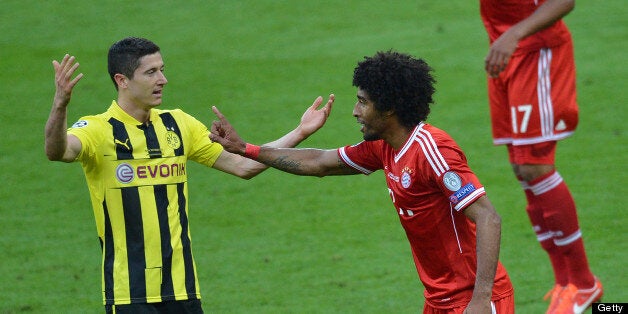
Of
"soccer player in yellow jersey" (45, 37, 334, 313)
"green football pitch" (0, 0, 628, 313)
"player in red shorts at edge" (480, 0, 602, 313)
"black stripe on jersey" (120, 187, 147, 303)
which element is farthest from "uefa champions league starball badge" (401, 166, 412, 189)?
"green football pitch" (0, 0, 628, 313)

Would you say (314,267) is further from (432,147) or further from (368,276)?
(432,147)

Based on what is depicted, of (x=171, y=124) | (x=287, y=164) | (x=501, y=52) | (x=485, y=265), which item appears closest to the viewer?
(x=501, y=52)

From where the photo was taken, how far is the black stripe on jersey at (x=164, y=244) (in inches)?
296

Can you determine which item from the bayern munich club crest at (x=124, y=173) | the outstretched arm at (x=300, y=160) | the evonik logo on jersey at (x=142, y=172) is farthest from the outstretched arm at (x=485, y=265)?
the bayern munich club crest at (x=124, y=173)

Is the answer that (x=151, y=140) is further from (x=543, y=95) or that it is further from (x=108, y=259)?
(x=543, y=95)

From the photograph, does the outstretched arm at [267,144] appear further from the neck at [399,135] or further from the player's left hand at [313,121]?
the neck at [399,135]

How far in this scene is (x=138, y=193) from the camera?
7.47m

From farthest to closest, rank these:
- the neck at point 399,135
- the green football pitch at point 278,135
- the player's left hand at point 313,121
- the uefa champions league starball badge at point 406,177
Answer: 1. the green football pitch at point 278,135
2. the player's left hand at point 313,121
3. the neck at point 399,135
4. the uefa champions league starball badge at point 406,177

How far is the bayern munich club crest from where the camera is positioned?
745cm

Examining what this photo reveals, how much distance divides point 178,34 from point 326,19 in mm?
2458

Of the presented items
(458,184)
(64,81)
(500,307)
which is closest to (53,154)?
(64,81)

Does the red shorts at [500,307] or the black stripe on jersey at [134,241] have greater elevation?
the black stripe on jersey at [134,241]

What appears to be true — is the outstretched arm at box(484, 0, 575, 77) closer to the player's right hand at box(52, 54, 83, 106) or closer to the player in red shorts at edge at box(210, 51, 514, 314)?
the player in red shorts at edge at box(210, 51, 514, 314)

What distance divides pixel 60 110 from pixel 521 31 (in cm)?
280
